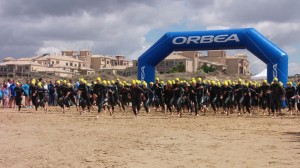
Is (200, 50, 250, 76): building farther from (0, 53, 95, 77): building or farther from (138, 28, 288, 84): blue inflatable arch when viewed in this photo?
(138, 28, 288, 84): blue inflatable arch

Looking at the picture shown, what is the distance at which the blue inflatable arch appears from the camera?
2320 centimetres

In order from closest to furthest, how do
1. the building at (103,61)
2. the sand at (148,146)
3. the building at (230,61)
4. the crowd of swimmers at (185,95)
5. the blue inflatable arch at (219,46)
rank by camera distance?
the sand at (148,146), the crowd of swimmers at (185,95), the blue inflatable arch at (219,46), the building at (230,61), the building at (103,61)

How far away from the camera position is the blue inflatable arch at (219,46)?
2320 centimetres

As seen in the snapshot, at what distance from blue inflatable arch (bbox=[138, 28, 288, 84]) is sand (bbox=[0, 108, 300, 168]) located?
341 inches

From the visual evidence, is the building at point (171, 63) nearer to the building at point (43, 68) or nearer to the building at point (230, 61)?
the building at point (43, 68)

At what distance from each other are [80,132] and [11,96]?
15.0 m

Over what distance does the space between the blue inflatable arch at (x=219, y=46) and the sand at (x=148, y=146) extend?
8.67 m

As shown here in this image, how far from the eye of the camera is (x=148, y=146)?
34.4ft

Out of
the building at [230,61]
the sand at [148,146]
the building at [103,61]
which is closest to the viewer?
the sand at [148,146]

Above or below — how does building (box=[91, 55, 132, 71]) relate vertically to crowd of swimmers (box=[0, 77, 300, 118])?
above

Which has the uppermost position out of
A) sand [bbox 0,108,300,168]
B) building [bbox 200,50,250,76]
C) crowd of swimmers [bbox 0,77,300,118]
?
building [bbox 200,50,250,76]

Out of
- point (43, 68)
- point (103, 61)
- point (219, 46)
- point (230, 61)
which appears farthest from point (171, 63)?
point (219, 46)

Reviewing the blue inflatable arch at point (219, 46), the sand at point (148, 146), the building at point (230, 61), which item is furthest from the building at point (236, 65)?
the sand at point (148, 146)

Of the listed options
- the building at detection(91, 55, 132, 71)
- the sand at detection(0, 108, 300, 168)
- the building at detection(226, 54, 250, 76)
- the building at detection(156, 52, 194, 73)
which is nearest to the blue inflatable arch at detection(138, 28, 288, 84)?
the sand at detection(0, 108, 300, 168)
